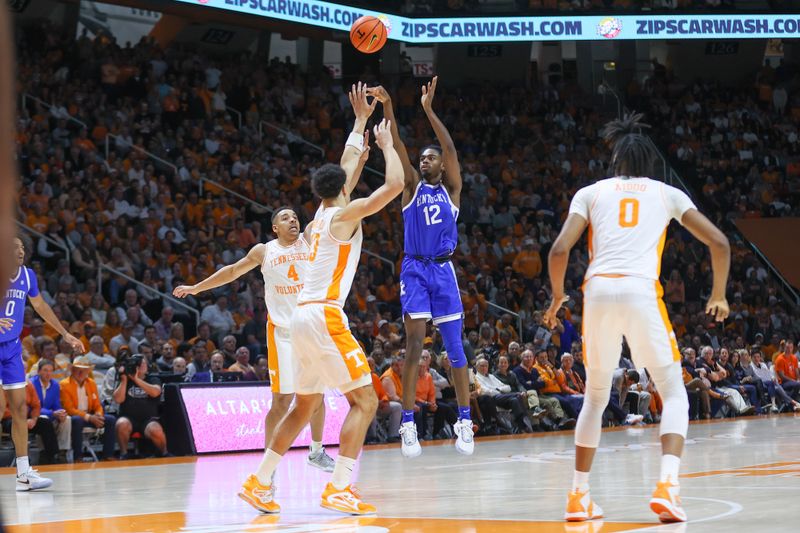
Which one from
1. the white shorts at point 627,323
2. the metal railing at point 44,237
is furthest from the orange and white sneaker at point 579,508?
the metal railing at point 44,237

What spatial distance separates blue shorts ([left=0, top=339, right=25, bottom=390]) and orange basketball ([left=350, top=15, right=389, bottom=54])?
157 inches

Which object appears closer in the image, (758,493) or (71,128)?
(758,493)

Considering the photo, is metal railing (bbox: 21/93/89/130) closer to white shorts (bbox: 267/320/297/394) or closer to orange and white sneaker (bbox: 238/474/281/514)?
white shorts (bbox: 267/320/297/394)

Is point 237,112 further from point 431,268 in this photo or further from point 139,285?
point 431,268

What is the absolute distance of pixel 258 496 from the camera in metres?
6.55

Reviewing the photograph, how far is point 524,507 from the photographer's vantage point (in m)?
6.52

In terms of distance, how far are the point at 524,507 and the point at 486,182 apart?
17.4 meters

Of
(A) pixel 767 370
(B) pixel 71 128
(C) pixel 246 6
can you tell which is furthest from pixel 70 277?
(A) pixel 767 370

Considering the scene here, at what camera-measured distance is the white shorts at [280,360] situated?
A: 785 cm

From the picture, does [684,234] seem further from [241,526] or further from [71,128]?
[241,526]

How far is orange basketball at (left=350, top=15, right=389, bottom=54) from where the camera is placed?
33.2 feet

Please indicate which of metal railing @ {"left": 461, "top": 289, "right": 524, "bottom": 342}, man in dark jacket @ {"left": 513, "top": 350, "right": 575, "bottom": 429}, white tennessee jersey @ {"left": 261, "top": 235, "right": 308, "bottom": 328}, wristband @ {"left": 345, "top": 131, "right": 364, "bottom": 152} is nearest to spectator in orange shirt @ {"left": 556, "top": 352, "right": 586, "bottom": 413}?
man in dark jacket @ {"left": 513, "top": 350, "right": 575, "bottom": 429}

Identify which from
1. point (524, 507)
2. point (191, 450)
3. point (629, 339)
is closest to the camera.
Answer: point (629, 339)

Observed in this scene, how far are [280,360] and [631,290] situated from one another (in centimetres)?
322
